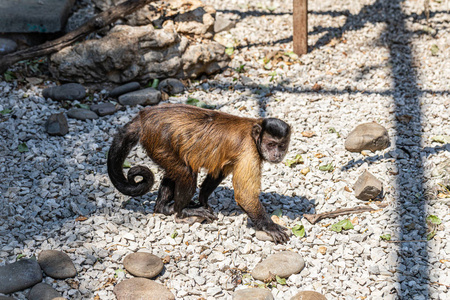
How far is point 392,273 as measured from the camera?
4191 mm

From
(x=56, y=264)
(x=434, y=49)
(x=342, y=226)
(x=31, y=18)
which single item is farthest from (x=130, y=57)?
(x=434, y=49)

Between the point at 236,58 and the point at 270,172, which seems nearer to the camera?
the point at 270,172

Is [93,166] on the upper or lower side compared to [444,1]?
lower

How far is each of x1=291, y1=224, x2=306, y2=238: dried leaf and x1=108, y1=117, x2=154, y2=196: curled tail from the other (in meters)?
1.36

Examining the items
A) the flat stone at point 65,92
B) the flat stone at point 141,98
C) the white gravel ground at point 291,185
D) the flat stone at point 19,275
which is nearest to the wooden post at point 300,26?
the white gravel ground at point 291,185

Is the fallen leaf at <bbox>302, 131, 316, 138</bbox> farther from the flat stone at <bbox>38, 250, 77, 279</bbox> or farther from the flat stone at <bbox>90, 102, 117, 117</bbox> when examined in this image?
the flat stone at <bbox>38, 250, 77, 279</bbox>

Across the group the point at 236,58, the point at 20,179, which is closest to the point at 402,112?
the point at 236,58

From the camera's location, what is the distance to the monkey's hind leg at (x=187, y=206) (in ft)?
15.0

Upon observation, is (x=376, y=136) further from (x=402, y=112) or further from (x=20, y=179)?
(x=20, y=179)

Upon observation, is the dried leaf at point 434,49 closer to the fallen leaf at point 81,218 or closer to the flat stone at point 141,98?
the flat stone at point 141,98

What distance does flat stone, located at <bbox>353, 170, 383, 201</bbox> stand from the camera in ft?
16.3

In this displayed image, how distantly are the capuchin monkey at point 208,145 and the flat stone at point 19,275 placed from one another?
1034mm

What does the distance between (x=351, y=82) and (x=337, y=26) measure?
1873mm

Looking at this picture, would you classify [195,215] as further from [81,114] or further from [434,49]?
[434,49]
